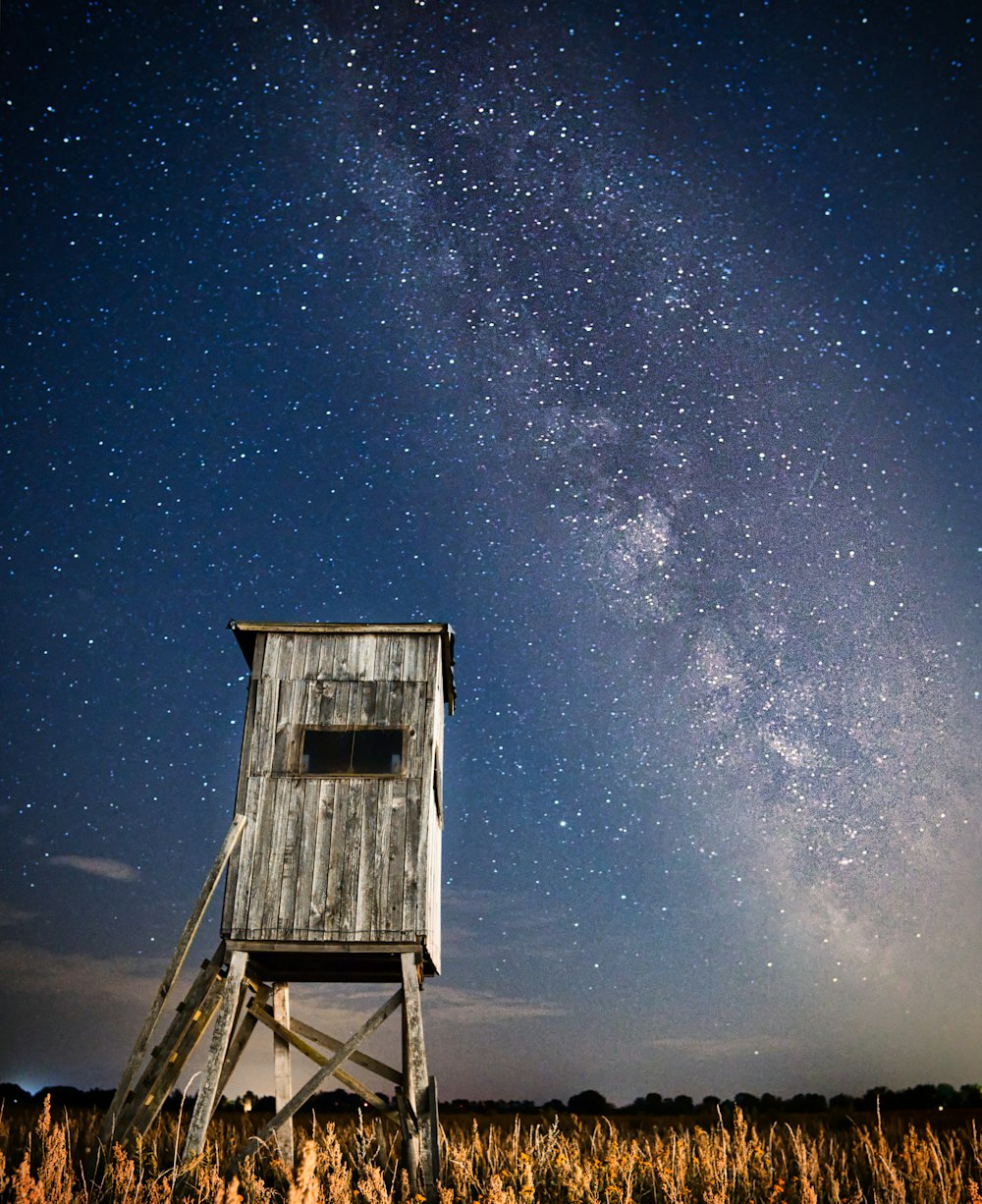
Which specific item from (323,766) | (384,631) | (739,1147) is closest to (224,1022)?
(323,766)

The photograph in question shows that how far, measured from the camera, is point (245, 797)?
13.4 m

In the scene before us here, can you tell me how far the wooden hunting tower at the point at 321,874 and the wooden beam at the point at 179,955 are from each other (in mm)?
17

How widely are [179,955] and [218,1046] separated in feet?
4.18

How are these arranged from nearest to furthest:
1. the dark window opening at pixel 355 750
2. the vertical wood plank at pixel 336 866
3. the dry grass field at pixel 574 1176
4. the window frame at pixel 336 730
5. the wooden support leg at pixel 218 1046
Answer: the dry grass field at pixel 574 1176
the wooden support leg at pixel 218 1046
the vertical wood plank at pixel 336 866
the window frame at pixel 336 730
the dark window opening at pixel 355 750

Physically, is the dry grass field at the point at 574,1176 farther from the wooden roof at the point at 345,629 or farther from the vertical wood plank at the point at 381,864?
the wooden roof at the point at 345,629

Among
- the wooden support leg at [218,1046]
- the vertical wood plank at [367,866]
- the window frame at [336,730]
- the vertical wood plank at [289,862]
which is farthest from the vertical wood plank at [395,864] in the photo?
the wooden support leg at [218,1046]

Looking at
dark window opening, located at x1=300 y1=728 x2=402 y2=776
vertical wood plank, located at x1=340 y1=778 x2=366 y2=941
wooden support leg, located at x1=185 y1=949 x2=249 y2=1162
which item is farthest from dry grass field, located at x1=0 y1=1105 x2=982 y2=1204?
dark window opening, located at x1=300 y1=728 x2=402 y2=776

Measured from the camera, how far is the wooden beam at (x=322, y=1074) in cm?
1245

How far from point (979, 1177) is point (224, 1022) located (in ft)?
30.1

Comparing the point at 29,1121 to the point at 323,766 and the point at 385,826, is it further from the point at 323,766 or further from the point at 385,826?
the point at 385,826

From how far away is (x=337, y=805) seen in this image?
13.3 m

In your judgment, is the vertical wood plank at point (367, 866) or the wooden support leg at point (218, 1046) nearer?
the wooden support leg at point (218, 1046)

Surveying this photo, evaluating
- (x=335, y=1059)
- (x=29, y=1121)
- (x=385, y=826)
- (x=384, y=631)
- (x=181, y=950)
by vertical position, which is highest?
(x=384, y=631)

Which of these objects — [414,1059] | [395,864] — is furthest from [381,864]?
[414,1059]
